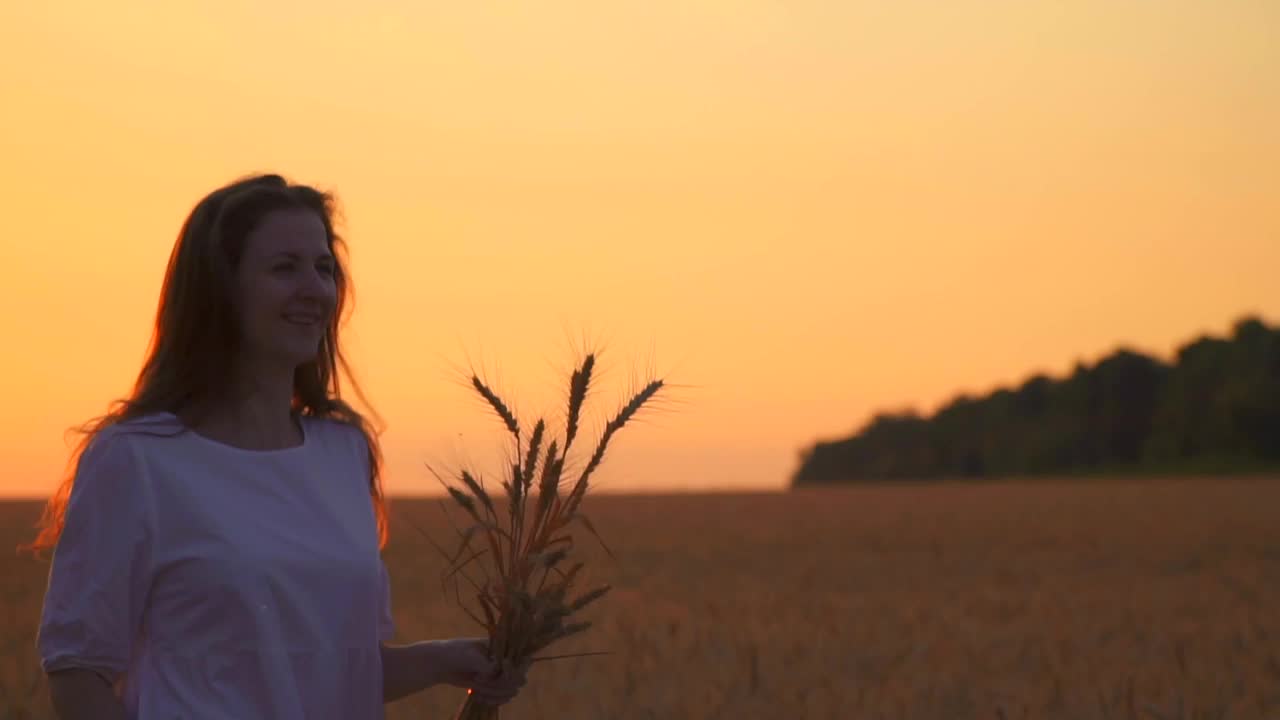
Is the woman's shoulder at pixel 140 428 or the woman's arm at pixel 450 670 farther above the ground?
the woman's shoulder at pixel 140 428

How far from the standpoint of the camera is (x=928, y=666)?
7.66m

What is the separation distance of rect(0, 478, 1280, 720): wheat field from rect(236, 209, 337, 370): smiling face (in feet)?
1.70

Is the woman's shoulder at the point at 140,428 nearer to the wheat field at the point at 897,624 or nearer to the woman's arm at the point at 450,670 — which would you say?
the woman's arm at the point at 450,670

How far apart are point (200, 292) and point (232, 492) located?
1.00 ft

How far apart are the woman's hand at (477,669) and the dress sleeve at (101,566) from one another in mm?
448

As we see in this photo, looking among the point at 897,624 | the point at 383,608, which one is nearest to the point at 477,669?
the point at 383,608

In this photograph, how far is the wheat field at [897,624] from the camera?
6.29 meters

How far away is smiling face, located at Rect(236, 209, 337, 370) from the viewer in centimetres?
241

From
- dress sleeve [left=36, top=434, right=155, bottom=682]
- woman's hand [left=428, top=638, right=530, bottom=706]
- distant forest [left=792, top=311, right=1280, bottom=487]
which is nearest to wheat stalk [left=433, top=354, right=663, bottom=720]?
woman's hand [left=428, top=638, right=530, bottom=706]

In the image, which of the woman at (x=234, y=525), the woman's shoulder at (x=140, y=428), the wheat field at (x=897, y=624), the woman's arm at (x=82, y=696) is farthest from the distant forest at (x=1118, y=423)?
the woman's arm at (x=82, y=696)

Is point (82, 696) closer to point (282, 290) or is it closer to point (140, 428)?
point (140, 428)

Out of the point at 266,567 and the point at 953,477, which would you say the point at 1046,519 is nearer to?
the point at 266,567

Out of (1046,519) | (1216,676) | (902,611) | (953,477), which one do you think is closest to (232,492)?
(1216,676)

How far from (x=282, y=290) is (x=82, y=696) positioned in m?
0.61
